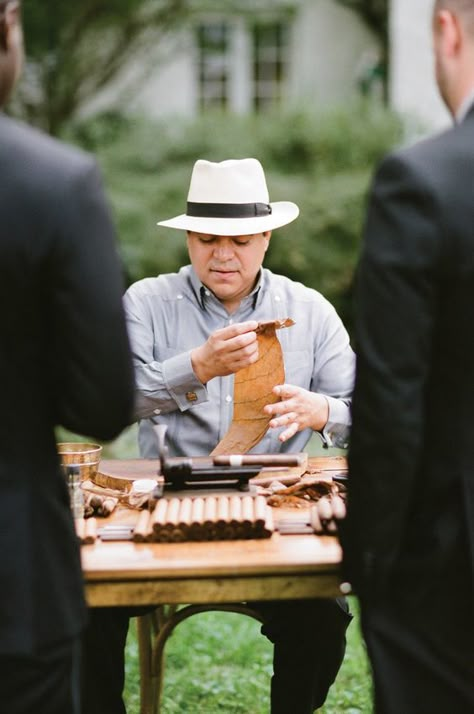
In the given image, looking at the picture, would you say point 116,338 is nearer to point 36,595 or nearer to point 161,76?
point 36,595

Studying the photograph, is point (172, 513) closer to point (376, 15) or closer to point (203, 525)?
point (203, 525)

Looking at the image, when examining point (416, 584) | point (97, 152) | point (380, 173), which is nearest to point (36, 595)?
point (416, 584)

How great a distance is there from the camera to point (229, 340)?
332cm

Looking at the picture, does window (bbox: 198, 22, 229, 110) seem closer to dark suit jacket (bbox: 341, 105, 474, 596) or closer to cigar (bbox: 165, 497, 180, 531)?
cigar (bbox: 165, 497, 180, 531)

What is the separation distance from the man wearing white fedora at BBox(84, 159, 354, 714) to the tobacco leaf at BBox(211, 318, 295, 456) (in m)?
0.06

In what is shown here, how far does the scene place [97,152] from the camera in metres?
12.8

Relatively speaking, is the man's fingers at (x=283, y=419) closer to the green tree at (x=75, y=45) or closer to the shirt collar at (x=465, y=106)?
the shirt collar at (x=465, y=106)

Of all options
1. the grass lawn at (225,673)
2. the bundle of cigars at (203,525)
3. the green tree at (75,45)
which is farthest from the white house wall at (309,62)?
the bundle of cigars at (203,525)

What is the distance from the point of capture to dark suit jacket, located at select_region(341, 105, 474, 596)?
6.54 ft

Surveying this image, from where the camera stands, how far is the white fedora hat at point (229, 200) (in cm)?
379

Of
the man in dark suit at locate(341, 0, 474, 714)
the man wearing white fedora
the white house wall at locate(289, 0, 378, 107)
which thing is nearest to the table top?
the man in dark suit at locate(341, 0, 474, 714)

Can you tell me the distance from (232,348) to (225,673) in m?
1.96

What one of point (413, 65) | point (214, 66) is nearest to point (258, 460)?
point (413, 65)

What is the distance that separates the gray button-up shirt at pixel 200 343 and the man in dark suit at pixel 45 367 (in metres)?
1.57
